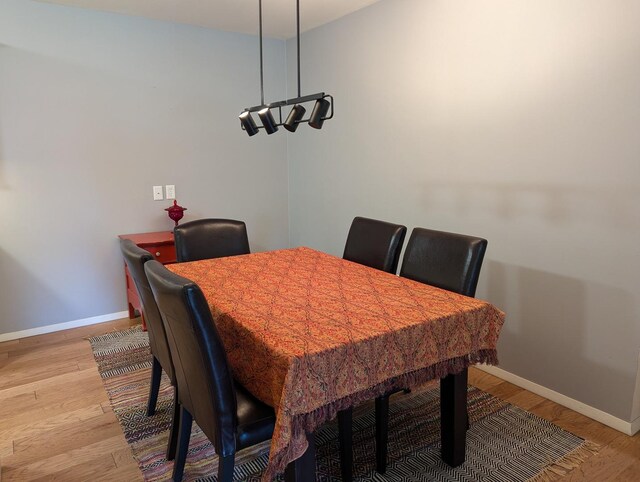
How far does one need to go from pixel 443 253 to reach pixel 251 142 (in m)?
2.59

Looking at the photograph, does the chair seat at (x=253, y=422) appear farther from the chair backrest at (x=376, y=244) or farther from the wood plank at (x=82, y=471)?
the chair backrest at (x=376, y=244)

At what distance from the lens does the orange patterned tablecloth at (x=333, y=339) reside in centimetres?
144

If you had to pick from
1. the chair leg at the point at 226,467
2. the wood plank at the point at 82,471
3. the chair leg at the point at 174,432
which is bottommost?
the wood plank at the point at 82,471

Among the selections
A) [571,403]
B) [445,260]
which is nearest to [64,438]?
[445,260]

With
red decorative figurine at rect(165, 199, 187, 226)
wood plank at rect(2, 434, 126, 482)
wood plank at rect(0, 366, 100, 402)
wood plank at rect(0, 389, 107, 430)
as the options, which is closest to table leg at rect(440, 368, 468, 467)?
wood plank at rect(2, 434, 126, 482)

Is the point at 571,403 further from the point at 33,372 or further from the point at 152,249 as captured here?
the point at 33,372

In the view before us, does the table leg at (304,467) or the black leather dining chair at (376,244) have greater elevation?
the black leather dining chair at (376,244)

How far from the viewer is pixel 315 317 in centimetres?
176

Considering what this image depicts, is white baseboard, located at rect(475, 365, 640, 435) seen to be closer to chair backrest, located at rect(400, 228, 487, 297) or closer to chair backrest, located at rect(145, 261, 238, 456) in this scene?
chair backrest, located at rect(400, 228, 487, 297)

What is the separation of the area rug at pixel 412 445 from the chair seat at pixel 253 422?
1.81ft

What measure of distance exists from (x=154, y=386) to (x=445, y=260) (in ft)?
5.21

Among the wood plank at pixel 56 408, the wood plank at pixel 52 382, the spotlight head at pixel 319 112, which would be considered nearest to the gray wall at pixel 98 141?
the wood plank at pixel 52 382

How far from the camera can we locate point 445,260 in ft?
7.45

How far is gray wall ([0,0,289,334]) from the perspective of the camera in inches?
132
